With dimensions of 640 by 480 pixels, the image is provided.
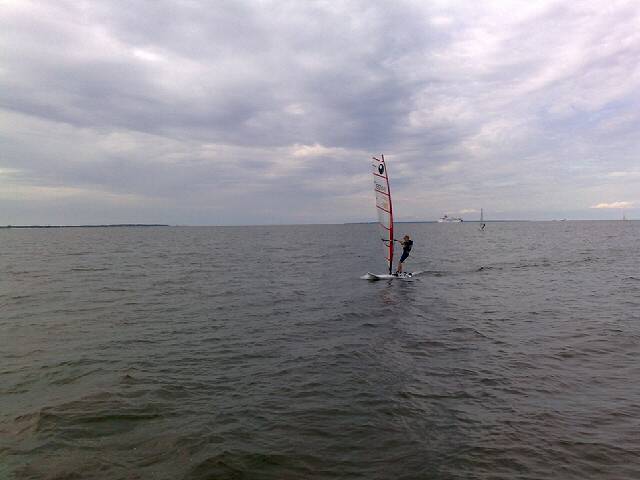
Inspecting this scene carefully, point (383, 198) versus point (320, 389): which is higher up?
A: point (383, 198)

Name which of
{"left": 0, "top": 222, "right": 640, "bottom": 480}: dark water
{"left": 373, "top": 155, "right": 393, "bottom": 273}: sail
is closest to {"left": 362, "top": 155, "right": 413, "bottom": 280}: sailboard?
{"left": 373, "top": 155, "right": 393, "bottom": 273}: sail

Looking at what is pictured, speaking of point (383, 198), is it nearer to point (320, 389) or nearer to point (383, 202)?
point (383, 202)

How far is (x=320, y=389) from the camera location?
9992mm

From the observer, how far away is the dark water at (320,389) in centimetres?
688

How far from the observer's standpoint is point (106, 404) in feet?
30.1

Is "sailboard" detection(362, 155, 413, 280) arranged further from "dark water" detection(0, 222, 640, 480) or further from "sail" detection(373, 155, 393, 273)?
"dark water" detection(0, 222, 640, 480)

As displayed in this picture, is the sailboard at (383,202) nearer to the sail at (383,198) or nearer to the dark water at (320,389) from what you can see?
the sail at (383,198)

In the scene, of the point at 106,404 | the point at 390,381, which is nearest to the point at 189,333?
the point at 106,404

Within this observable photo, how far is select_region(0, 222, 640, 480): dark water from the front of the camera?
6.88 m

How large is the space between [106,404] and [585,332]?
15112 mm

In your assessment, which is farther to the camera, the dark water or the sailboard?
the sailboard

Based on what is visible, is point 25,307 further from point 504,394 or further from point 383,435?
point 504,394

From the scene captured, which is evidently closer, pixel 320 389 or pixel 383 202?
pixel 320 389

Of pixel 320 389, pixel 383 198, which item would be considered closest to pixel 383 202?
pixel 383 198
